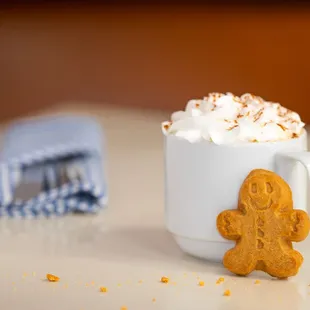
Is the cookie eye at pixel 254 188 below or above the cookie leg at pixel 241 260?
above

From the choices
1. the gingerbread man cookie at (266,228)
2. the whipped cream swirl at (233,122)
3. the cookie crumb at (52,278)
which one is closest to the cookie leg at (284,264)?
the gingerbread man cookie at (266,228)

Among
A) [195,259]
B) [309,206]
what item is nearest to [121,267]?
[195,259]

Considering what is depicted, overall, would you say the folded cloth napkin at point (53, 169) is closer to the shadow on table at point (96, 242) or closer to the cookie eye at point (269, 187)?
the shadow on table at point (96, 242)

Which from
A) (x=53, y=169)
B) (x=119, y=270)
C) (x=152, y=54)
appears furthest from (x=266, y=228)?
(x=152, y=54)

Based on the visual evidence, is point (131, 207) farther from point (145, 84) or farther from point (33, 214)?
point (145, 84)

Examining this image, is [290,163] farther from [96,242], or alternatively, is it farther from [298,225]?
[96,242]

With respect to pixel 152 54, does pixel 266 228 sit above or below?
below
